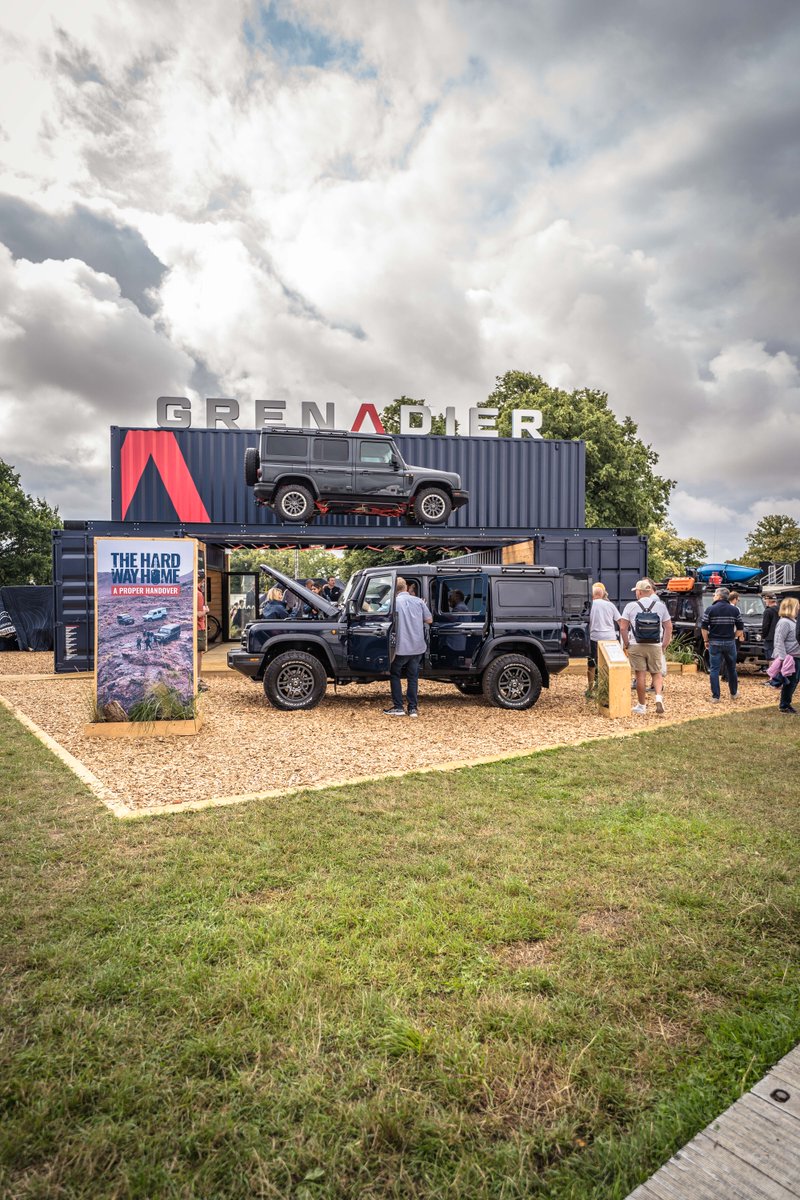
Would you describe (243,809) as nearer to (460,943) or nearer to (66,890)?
(66,890)

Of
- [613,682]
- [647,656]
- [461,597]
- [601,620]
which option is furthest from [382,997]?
[601,620]

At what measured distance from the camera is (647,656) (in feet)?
30.9

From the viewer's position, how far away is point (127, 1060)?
7.28 ft

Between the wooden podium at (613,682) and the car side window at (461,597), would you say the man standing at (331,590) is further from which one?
the wooden podium at (613,682)

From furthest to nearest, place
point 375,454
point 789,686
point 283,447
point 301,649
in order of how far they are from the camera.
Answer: point 375,454 → point 283,447 → point 301,649 → point 789,686

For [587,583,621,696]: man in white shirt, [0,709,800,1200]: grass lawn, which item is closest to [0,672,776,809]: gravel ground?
[587,583,621,696]: man in white shirt

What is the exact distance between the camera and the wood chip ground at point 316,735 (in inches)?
230

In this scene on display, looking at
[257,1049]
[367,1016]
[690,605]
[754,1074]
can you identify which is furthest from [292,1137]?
[690,605]

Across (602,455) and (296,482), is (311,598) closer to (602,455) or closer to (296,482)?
(296,482)

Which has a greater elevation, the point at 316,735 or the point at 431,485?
the point at 431,485

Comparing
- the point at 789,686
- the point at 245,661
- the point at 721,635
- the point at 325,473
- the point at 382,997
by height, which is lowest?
the point at 382,997

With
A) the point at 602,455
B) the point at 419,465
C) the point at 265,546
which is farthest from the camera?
the point at 602,455

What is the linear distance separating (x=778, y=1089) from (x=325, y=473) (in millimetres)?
12588

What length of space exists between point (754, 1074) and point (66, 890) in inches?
123
